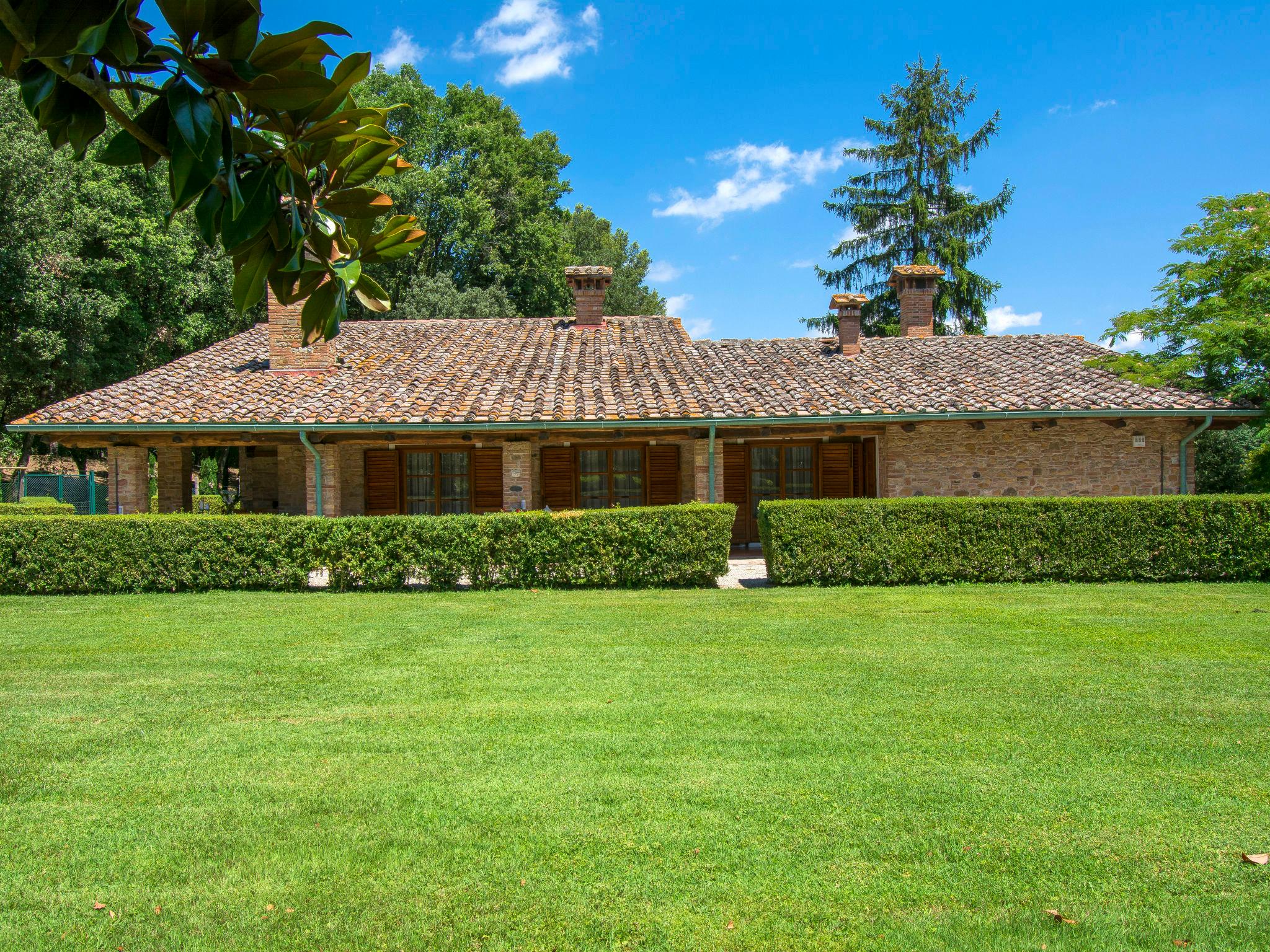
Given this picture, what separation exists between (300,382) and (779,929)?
14.7 metres

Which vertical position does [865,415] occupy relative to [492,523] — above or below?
above

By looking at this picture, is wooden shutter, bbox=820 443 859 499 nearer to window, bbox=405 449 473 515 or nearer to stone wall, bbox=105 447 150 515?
window, bbox=405 449 473 515

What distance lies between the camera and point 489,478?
16.1 metres

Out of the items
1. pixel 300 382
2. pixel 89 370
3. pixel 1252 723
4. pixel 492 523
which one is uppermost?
pixel 89 370

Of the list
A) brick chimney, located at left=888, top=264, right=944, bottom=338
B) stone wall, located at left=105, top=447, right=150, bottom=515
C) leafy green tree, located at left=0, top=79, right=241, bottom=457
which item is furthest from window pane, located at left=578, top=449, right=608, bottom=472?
leafy green tree, located at left=0, top=79, right=241, bottom=457

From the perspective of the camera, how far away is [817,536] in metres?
11.3

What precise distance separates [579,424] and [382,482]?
5.26 meters

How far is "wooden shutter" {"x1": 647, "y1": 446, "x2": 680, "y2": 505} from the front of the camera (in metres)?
16.4

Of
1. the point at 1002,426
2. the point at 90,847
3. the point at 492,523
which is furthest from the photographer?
the point at 1002,426

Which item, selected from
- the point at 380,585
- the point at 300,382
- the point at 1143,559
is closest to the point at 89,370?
the point at 300,382

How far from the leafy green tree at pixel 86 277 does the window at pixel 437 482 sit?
832 cm

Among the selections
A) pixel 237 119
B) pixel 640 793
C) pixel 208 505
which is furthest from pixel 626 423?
pixel 237 119

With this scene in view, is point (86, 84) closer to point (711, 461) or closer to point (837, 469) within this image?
point (711, 461)

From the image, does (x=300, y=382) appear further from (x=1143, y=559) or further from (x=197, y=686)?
(x=1143, y=559)
